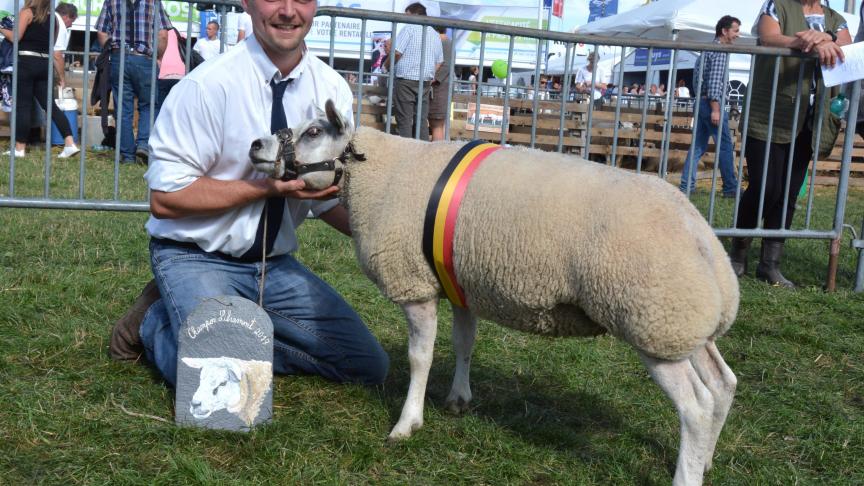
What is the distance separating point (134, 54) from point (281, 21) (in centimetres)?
673

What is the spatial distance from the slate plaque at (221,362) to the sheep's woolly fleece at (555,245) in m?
0.45

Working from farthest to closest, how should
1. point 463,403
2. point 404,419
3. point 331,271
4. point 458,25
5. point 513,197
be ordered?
1. point 331,271
2. point 458,25
3. point 463,403
4. point 404,419
5. point 513,197

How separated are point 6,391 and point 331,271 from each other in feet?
7.87

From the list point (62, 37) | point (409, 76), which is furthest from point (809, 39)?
point (62, 37)

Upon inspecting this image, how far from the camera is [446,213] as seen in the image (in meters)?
2.81

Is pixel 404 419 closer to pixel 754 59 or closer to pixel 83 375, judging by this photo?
pixel 83 375

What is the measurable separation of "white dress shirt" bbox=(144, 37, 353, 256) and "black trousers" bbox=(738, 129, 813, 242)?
11.1 feet

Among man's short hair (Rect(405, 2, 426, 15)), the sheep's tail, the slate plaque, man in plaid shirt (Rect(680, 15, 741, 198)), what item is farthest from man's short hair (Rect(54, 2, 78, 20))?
the sheep's tail

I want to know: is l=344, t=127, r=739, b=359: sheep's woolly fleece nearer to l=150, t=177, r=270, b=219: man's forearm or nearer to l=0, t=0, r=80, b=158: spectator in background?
l=150, t=177, r=270, b=219: man's forearm

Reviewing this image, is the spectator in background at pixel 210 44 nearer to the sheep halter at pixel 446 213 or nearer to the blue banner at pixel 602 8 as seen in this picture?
the sheep halter at pixel 446 213

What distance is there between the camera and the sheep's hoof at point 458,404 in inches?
132

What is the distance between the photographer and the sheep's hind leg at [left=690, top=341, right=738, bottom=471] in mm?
2777

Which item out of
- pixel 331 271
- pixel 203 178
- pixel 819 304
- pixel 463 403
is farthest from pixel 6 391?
pixel 819 304

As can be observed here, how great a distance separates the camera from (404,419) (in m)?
3.06
